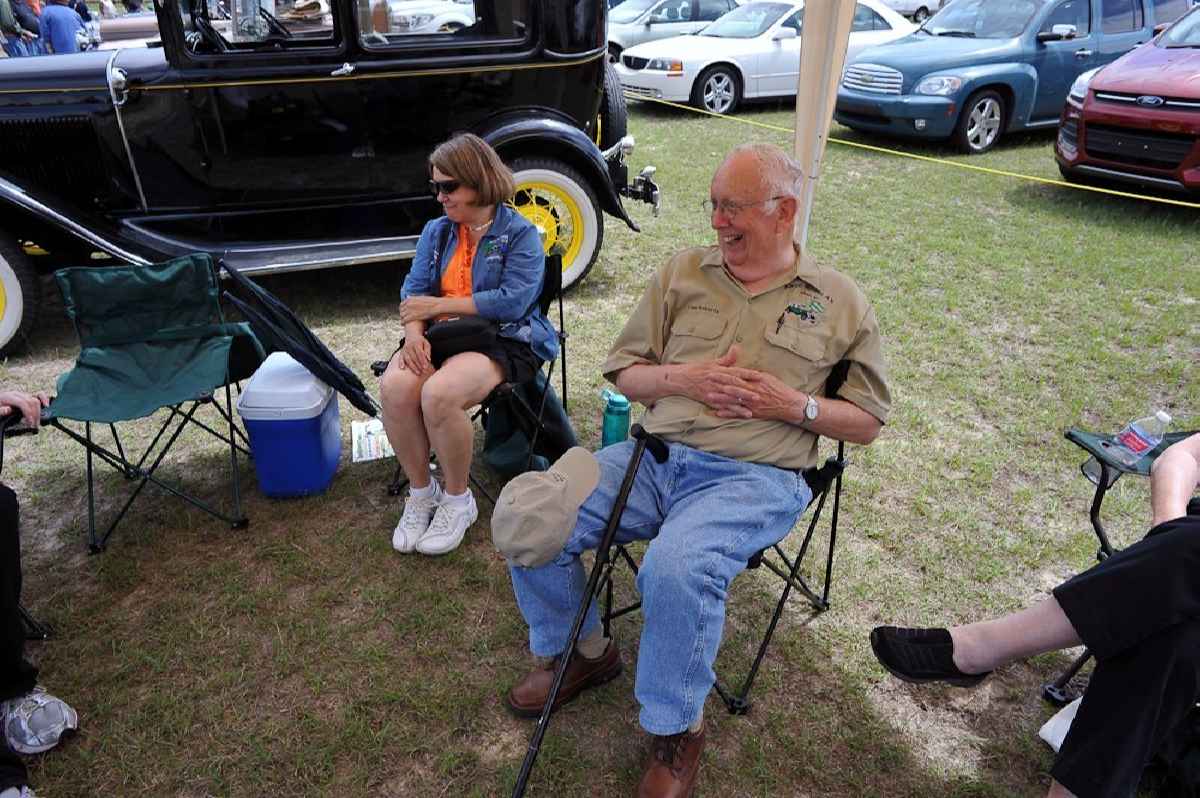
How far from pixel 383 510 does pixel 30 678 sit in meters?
1.17

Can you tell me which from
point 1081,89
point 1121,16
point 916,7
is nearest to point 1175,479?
point 1081,89

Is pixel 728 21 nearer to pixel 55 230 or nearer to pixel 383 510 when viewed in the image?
pixel 55 230

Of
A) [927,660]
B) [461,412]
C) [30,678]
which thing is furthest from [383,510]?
[927,660]

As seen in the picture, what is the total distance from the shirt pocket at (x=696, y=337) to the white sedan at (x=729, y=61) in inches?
310

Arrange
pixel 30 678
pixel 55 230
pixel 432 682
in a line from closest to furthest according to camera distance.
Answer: pixel 30 678, pixel 432 682, pixel 55 230

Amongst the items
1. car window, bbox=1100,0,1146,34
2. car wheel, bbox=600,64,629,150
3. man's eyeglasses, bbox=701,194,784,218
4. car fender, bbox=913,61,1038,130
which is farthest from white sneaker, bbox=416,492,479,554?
car window, bbox=1100,0,1146,34

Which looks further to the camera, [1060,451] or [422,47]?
[422,47]

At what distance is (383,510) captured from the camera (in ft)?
9.66

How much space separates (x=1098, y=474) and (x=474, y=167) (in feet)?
6.78

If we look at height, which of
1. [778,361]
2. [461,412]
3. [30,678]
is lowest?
[30,678]

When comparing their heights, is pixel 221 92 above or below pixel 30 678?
above

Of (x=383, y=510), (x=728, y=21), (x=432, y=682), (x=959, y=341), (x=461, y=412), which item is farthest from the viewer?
(x=728, y=21)

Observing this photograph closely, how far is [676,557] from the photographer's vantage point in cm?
178

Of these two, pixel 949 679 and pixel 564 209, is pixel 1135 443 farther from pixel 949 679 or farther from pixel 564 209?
pixel 564 209
